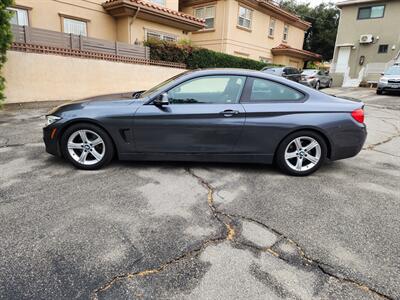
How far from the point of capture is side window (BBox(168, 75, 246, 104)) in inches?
155

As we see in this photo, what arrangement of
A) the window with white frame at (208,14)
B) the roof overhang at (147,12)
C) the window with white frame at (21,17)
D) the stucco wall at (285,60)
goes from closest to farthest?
the window with white frame at (21,17)
the roof overhang at (147,12)
the window with white frame at (208,14)
the stucco wall at (285,60)

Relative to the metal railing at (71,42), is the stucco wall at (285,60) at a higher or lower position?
higher

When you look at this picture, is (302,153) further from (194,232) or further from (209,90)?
(194,232)

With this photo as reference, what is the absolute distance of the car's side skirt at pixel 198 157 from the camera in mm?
4008

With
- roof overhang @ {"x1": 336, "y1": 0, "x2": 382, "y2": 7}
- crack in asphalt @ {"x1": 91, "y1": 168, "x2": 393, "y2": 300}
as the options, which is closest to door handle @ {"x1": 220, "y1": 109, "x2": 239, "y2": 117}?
crack in asphalt @ {"x1": 91, "y1": 168, "x2": 393, "y2": 300}

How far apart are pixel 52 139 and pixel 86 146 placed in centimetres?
47

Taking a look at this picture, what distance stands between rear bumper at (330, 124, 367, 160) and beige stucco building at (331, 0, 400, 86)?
21.8 m

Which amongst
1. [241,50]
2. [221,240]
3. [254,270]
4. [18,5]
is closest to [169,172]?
[221,240]

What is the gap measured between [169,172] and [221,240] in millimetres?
1699

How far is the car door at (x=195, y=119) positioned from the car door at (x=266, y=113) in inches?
4.7

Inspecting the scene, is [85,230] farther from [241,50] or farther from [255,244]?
[241,50]

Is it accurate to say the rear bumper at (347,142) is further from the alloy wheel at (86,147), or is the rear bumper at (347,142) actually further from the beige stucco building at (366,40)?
the beige stucco building at (366,40)

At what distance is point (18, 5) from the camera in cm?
1020

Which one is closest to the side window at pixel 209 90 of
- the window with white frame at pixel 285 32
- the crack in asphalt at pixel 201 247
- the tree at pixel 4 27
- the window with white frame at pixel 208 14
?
the crack in asphalt at pixel 201 247
